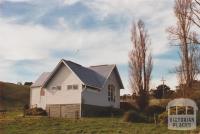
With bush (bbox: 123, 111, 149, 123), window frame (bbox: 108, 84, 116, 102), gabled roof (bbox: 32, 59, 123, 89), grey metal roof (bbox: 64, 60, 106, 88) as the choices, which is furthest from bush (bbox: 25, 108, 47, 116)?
bush (bbox: 123, 111, 149, 123)

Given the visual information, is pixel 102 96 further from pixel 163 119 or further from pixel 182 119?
pixel 182 119

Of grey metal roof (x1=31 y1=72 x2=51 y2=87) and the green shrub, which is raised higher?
grey metal roof (x1=31 y1=72 x2=51 y2=87)

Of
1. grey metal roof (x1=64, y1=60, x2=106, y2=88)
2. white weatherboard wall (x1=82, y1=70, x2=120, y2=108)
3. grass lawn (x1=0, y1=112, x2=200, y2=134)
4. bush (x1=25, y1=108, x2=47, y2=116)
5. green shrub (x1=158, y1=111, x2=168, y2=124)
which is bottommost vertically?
grass lawn (x1=0, y1=112, x2=200, y2=134)

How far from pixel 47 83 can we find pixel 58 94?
2.01 meters

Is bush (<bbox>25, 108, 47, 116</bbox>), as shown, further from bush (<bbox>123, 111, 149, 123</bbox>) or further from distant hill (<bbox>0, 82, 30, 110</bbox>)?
distant hill (<bbox>0, 82, 30, 110</bbox>)

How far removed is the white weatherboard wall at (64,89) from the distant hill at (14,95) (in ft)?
91.0

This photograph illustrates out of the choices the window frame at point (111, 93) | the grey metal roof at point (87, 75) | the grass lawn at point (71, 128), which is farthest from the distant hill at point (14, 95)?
the grass lawn at point (71, 128)

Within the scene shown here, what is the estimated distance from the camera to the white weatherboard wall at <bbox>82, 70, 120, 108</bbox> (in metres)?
50.7

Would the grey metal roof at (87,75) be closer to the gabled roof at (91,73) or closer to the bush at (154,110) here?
the gabled roof at (91,73)

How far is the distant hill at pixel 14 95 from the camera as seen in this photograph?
81287 mm

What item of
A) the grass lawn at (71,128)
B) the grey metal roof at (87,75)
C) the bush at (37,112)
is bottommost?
the grass lawn at (71,128)

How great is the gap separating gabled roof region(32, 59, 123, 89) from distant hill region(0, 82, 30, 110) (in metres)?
26.8

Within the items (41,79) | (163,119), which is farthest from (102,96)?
(163,119)

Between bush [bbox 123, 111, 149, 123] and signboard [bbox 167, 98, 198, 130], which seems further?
bush [bbox 123, 111, 149, 123]
